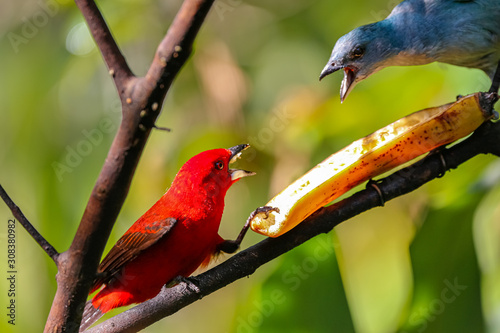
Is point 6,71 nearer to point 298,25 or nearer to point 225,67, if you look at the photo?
point 225,67

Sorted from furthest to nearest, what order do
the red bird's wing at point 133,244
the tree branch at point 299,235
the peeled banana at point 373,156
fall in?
1. the red bird's wing at point 133,244
2. the peeled banana at point 373,156
3. the tree branch at point 299,235

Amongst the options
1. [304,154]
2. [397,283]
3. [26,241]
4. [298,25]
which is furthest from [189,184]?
[298,25]

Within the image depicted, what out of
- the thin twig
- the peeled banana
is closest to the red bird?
the peeled banana

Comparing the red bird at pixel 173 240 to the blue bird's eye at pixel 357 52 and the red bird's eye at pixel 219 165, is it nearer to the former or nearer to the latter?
the red bird's eye at pixel 219 165

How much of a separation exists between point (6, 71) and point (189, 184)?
1.84m

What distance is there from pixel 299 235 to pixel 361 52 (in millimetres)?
1091

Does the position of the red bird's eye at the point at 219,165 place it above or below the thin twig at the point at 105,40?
below

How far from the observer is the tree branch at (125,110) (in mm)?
1258

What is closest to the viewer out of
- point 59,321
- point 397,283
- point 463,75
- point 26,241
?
point 59,321

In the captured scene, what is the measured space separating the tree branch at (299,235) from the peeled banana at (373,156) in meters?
0.04

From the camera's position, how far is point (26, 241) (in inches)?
131

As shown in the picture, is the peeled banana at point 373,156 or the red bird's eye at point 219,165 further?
the red bird's eye at point 219,165

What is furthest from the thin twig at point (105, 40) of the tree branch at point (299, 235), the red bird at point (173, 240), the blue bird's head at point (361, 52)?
the blue bird's head at point (361, 52)

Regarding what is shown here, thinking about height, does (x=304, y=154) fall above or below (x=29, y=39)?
below
